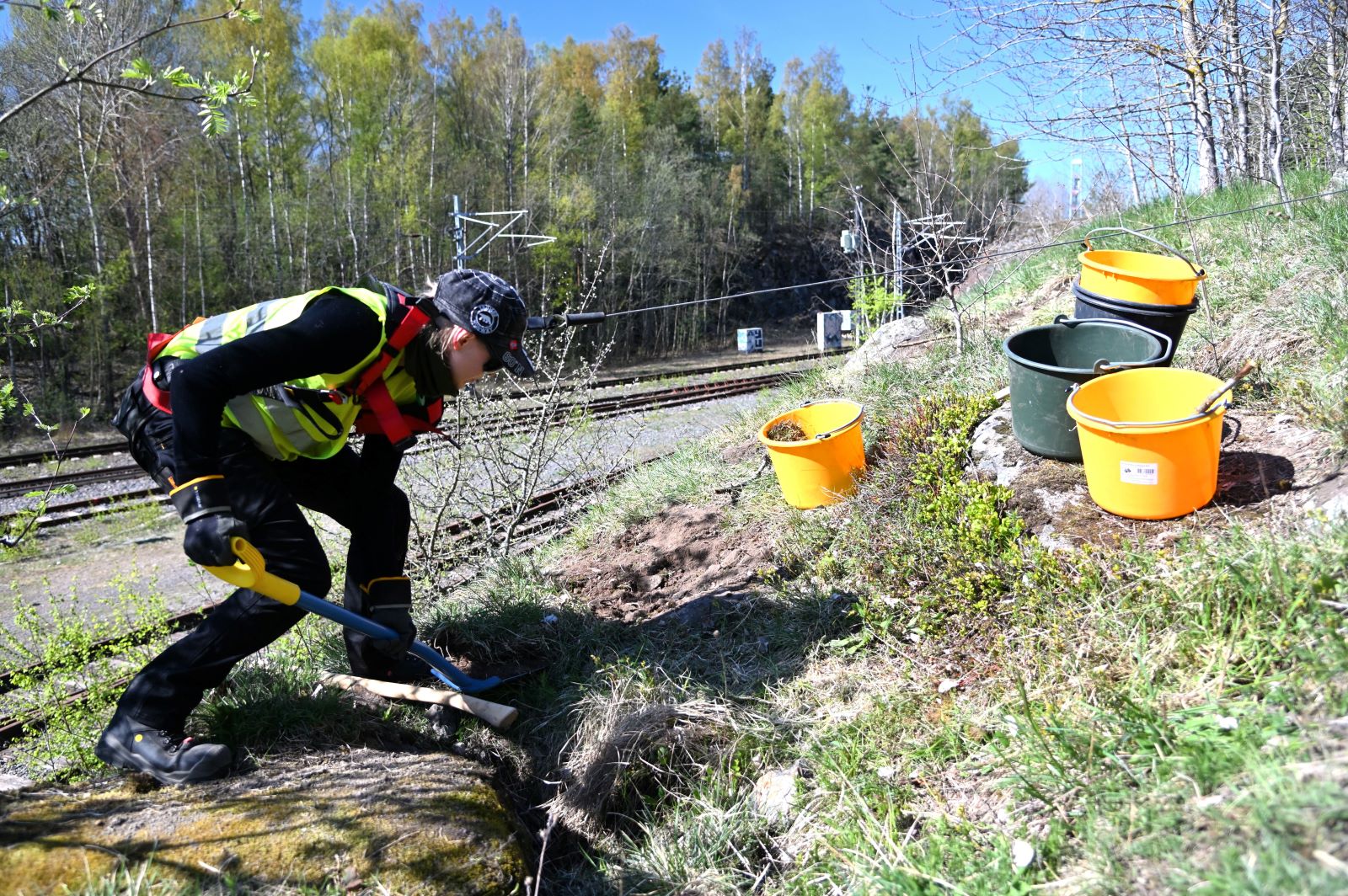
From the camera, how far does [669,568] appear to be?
186 inches

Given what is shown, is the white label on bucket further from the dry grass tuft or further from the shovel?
the shovel

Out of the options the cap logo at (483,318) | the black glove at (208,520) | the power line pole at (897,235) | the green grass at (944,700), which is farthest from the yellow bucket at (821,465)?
the power line pole at (897,235)

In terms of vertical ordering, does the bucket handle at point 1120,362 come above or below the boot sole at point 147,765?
above

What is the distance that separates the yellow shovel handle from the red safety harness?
53cm

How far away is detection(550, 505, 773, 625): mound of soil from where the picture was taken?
4.23 metres

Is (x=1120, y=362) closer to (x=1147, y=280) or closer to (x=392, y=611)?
(x=1147, y=280)

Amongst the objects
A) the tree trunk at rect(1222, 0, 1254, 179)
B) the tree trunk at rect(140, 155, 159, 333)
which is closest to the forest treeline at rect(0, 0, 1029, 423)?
the tree trunk at rect(140, 155, 159, 333)

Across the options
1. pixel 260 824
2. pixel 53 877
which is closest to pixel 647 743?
pixel 260 824

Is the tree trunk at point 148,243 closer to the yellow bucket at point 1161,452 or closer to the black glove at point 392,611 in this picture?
the black glove at point 392,611

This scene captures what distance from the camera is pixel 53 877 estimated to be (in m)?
2.03

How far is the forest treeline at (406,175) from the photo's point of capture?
18.6 meters

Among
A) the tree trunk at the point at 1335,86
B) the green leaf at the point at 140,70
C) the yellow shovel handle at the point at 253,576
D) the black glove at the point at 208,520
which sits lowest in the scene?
the yellow shovel handle at the point at 253,576

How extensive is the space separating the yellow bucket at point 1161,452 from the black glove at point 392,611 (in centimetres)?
277

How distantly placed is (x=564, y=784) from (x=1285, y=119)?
378 inches
